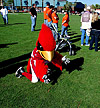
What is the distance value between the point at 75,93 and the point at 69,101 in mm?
360

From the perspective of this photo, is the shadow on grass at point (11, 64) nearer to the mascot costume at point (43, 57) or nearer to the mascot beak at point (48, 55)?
the mascot costume at point (43, 57)

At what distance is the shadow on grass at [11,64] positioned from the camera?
4.34 m

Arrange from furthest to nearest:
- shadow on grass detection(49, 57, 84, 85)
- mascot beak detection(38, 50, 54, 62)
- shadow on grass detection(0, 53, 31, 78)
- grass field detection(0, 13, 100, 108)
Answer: shadow on grass detection(0, 53, 31, 78) < shadow on grass detection(49, 57, 84, 85) < mascot beak detection(38, 50, 54, 62) < grass field detection(0, 13, 100, 108)

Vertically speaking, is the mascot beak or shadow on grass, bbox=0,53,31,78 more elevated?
the mascot beak

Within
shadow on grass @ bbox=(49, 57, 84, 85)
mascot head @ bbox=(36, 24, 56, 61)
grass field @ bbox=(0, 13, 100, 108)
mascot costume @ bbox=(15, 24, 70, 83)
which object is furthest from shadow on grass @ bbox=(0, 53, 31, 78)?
mascot head @ bbox=(36, 24, 56, 61)

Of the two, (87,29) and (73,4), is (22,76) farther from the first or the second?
(73,4)

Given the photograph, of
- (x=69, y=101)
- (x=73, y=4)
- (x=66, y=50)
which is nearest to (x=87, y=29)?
(x=66, y=50)

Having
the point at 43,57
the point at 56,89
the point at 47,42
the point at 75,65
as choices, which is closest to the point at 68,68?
the point at 75,65

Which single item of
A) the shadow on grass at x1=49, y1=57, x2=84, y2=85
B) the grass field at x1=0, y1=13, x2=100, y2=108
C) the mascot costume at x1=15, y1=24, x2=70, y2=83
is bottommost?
the grass field at x1=0, y1=13, x2=100, y2=108

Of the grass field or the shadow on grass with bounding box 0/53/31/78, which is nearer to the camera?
the grass field

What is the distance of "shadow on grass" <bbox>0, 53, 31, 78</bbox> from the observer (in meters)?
4.34

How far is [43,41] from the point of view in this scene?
10.1 feet

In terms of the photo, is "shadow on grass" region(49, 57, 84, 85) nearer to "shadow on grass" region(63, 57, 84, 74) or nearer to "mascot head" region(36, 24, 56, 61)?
"shadow on grass" region(63, 57, 84, 74)

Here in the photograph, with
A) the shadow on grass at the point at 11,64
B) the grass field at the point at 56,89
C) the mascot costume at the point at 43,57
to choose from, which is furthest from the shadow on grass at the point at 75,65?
the shadow on grass at the point at 11,64
